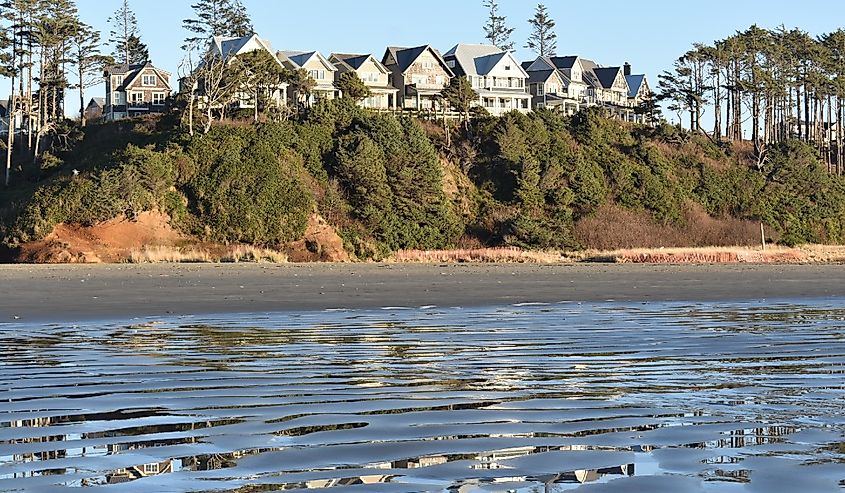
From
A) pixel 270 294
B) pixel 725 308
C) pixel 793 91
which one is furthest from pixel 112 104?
pixel 725 308

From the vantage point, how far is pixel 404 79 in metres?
91.8

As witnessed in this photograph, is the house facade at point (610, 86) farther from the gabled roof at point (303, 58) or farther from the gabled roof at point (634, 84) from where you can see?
the gabled roof at point (303, 58)

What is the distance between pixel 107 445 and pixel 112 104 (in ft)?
283

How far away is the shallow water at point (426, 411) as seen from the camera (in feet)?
17.0

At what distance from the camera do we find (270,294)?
24.5 meters

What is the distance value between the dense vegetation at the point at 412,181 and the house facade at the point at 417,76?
18.0m

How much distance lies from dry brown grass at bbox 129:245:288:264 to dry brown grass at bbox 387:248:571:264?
23.6 ft

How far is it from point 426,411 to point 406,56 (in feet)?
286

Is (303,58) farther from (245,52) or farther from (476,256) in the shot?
(476,256)

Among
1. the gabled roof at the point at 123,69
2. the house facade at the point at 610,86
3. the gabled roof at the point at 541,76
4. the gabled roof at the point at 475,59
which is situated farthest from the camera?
the house facade at the point at 610,86

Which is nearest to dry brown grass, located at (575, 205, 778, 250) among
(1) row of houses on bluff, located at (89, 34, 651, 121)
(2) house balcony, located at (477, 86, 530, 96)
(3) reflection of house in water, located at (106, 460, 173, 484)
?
(1) row of houses on bluff, located at (89, 34, 651, 121)

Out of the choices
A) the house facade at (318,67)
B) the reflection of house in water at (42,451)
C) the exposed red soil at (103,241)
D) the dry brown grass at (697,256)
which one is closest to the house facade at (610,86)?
the house facade at (318,67)

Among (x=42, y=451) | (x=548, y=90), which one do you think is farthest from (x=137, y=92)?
(x=42, y=451)

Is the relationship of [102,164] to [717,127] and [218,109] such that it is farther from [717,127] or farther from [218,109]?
[717,127]
